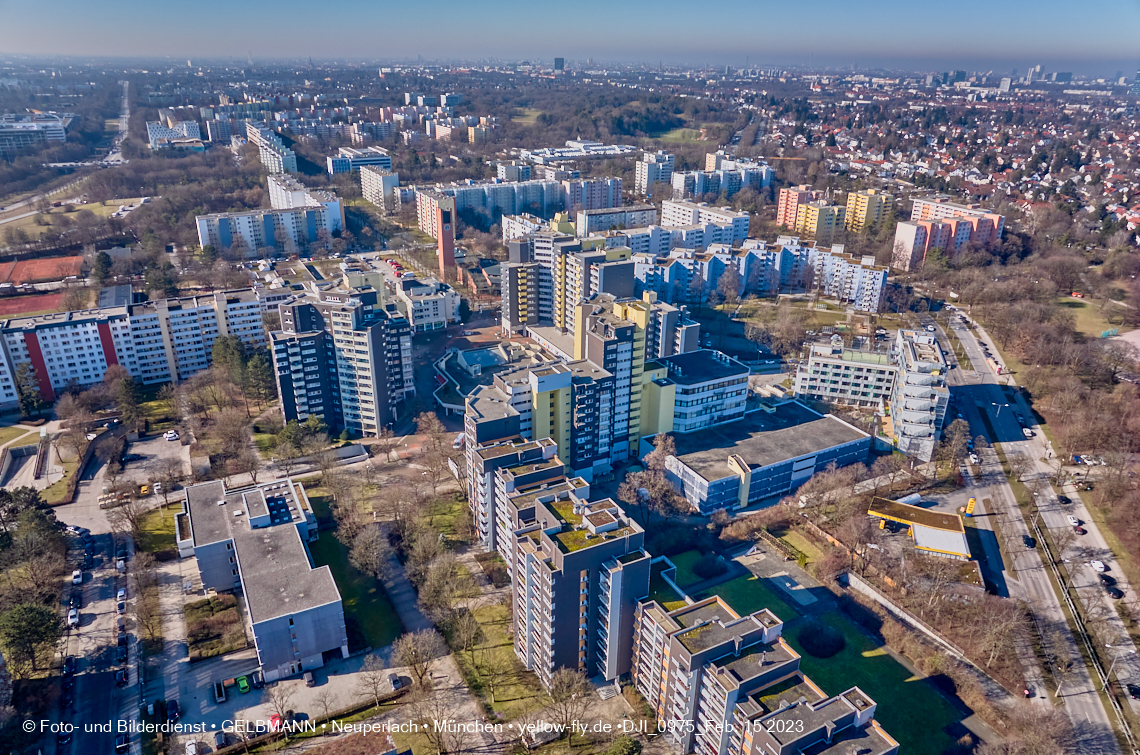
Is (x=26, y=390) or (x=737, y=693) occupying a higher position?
(x=737, y=693)

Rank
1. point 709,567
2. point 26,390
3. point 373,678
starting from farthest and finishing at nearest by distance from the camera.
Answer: point 26,390
point 709,567
point 373,678

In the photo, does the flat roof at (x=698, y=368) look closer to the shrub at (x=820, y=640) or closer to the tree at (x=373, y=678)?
the shrub at (x=820, y=640)

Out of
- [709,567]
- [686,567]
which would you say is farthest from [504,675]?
[709,567]

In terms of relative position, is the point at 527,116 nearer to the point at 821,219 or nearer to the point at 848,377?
the point at 821,219

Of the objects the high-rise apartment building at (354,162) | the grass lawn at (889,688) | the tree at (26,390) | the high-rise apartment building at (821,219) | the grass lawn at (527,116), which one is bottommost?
the grass lawn at (889,688)

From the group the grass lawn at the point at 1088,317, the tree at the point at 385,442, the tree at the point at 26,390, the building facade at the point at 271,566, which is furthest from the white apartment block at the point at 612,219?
the tree at the point at 26,390

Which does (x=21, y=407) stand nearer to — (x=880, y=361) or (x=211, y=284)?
(x=211, y=284)

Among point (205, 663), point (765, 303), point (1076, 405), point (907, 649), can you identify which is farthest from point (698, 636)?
point (765, 303)
